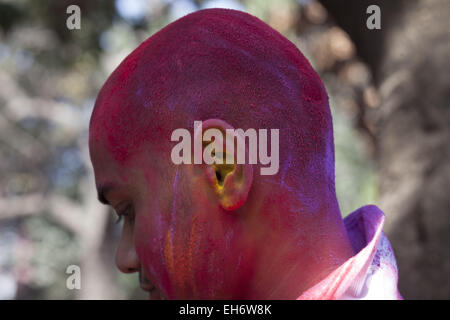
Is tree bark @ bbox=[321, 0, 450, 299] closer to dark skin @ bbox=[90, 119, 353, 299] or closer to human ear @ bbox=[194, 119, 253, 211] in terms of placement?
dark skin @ bbox=[90, 119, 353, 299]

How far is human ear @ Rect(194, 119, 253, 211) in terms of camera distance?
5.48ft

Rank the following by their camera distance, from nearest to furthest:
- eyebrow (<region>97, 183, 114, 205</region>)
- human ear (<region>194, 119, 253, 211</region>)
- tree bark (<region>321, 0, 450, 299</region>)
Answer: human ear (<region>194, 119, 253, 211</region>) < eyebrow (<region>97, 183, 114, 205</region>) < tree bark (<region>321, 0, 450, 299</region>)

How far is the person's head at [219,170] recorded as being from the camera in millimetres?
1697

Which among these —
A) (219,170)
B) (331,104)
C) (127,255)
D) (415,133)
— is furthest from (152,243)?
(331,104)

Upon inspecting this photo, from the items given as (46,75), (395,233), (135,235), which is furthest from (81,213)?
(135,235)

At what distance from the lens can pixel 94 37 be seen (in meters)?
9.23

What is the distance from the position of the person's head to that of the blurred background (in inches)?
76.1

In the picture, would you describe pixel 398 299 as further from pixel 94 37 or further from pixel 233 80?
pixel 94 37

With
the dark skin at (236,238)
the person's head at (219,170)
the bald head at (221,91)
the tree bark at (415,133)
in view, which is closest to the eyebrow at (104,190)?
the person's head at (219,170)

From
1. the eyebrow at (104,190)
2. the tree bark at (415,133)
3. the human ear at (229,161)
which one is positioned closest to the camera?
the human ear at (229,161)

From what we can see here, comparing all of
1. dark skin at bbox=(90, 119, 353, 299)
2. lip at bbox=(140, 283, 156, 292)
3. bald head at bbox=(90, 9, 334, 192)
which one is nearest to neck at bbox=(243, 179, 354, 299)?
dark skin at bbox=(90, 119, 353, 299)

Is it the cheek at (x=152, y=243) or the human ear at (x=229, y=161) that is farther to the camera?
the cheek at (x=152, y=243)

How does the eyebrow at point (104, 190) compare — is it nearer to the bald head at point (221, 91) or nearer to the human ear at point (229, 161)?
the bald head at point (221, 91)

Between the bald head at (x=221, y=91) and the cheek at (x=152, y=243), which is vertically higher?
the bald head at (x=221, y=91)
